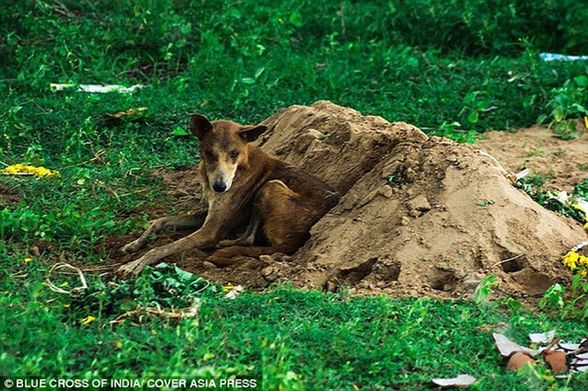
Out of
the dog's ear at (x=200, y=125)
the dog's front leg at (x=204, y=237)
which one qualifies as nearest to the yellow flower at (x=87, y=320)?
the dog's front leg at (x=204, y=237)

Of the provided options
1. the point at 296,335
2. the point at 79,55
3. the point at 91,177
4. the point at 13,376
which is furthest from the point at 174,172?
the point at 13,376

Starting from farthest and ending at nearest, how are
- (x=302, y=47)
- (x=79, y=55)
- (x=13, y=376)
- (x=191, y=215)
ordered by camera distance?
(x=302, y=47)
(x=79, y=55)
(x=191, y=215)
(x=13, y=376)

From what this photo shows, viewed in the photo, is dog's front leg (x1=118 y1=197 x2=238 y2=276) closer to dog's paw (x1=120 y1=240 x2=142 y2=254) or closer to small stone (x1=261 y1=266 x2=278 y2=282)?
dog's paw (x1=120 y1=240 x2=142 y2=254)

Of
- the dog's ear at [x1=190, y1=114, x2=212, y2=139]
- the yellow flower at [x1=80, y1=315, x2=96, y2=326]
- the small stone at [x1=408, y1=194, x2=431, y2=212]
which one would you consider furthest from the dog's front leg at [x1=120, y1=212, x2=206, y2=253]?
the yellow flower at [x1=80, y1=315, x2=96, y2=326]

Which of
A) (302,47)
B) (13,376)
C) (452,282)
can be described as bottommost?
(302,47)

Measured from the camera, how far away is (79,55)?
12.9 m

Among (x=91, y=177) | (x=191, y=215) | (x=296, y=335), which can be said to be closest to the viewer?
(x=296, y=335)

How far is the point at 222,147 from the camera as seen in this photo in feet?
29.1

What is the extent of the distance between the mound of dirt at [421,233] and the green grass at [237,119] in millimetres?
482

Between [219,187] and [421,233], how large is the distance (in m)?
1.65

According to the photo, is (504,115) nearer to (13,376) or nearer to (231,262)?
(231,262)

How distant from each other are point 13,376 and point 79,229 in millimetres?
2976

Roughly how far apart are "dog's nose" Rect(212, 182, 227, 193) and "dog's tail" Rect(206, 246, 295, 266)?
Result: 0.45 meters

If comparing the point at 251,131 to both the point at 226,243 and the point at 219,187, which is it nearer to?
the point at 219,187
